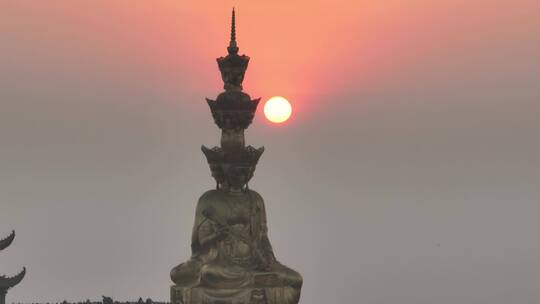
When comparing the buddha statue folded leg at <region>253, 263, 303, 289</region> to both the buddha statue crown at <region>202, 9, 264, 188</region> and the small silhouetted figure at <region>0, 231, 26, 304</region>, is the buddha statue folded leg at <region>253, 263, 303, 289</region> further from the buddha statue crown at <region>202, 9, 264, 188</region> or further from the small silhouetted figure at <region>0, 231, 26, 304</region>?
the small silhouetted figure at <region>0, 231, 26, 304</region>

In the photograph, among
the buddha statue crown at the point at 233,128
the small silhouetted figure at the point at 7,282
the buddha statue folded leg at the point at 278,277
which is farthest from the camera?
the small silhouetted figure at the point at 7,282

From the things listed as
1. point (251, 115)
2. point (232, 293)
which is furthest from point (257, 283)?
point (251, 115)

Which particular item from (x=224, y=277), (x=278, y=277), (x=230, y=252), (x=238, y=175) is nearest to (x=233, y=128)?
(x=238, y=175)

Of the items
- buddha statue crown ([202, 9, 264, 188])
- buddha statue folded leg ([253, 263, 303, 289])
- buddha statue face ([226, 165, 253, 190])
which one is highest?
buddha statue crown ([202, 9, 264, 188])

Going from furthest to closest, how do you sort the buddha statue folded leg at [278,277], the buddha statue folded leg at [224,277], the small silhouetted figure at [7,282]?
the small silhouetted figure at [7,282]
the buddha statue folded leg at [278,277]
the buddha statue folded leg at [224,277]

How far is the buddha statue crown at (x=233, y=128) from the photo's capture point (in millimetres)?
17203

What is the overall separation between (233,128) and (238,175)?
31.7 inches

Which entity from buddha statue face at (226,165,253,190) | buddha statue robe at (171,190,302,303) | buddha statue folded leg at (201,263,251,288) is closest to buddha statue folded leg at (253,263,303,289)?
buddha statue robe at (171,190,302,303)

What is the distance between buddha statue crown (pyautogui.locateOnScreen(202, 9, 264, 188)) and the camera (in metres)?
17.2

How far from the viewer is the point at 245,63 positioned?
17531 mm

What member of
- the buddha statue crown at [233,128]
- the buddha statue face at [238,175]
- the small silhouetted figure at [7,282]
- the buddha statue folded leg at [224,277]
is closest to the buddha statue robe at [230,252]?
the buddha statue folded leg at [224,277]

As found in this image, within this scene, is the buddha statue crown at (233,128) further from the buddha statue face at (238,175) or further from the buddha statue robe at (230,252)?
the buddha statue robe at (230,252)

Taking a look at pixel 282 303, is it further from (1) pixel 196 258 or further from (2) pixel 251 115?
(2) pixel 251 115

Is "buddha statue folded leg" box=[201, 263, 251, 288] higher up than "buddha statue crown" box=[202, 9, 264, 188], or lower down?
lower down
